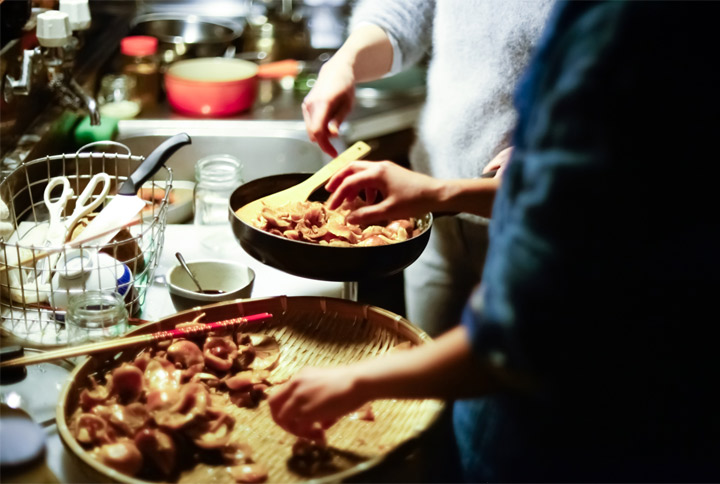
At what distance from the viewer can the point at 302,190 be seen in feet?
4.55

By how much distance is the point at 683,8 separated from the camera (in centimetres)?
62

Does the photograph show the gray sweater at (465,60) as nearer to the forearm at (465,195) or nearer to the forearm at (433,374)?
the forearm at (465,195)

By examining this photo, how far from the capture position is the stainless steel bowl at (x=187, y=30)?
248cm

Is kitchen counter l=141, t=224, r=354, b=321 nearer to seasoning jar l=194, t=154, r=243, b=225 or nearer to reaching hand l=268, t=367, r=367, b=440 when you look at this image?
seasoning jar l=194, t=154, r=243, b=225

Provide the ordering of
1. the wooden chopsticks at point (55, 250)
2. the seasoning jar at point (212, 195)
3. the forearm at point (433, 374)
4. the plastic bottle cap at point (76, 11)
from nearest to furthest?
1. the forearm at point (433, 374)
2. the wooden chopsticks at point (55, 250)
3. the seasoning jar at point (212, 195)
4. the plastic bottle cap at point (76, 11)

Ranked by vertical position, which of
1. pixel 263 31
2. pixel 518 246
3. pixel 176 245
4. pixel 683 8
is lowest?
pixel 176 245

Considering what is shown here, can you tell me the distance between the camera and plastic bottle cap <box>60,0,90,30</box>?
1910mm

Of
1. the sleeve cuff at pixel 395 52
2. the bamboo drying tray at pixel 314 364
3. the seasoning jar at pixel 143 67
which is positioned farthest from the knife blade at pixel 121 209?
the seasoning jar at pixel 143 67

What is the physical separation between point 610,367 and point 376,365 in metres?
0.24

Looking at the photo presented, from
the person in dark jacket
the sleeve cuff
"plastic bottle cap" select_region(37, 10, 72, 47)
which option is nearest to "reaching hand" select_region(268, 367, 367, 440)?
the person in dark jacket

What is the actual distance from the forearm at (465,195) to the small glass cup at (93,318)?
1.69ft

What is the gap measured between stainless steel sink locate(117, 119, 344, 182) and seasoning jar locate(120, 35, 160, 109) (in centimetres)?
17

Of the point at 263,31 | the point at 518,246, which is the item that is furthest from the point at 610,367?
the point at 263,31

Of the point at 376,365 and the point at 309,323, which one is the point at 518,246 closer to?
the point at 376,365
